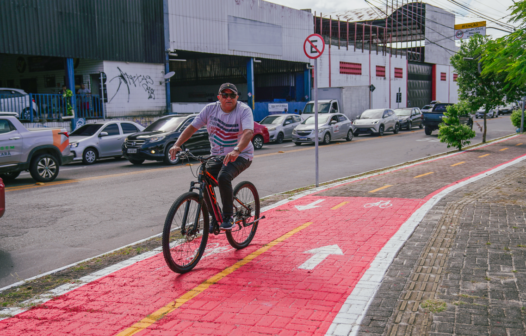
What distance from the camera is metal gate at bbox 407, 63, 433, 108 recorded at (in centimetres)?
5645

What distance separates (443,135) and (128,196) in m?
12.9

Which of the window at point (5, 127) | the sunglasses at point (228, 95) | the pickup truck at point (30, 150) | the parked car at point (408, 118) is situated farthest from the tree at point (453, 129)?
the parked car at point (408, 118)

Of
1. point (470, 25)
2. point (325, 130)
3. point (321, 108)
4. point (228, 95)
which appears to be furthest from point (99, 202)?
point (470, 25)

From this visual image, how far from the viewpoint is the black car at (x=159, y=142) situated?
16156mm

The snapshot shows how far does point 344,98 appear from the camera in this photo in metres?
32.2

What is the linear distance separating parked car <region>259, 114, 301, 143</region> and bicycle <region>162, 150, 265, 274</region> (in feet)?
66.2

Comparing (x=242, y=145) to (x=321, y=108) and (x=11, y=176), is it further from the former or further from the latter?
(x=321, y=108)

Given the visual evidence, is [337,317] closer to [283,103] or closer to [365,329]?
[365,329]

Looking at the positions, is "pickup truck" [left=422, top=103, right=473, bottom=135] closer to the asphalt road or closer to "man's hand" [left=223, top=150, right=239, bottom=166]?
the asphalt road

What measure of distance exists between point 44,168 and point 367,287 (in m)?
10.5

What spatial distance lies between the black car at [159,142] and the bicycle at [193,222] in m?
10.9

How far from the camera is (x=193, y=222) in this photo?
16.5ft

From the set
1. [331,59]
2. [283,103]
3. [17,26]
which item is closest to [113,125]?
[17,26]

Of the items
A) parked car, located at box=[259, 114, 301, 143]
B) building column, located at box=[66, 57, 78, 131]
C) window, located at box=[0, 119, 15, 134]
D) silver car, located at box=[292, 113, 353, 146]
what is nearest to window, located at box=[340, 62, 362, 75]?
parked car, located at box=[259, 114, 301, 143]
